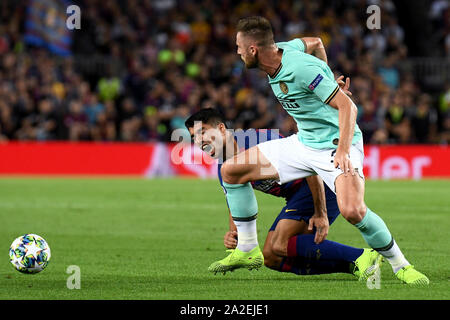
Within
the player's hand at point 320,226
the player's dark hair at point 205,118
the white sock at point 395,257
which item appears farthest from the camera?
the player's dark hair at point 205,118

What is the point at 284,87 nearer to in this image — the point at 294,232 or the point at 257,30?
the point at 257,30

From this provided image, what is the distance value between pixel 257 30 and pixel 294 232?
5.46ft

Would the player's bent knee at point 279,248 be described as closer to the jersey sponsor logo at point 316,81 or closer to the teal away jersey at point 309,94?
the teal away jersey at point 309,94

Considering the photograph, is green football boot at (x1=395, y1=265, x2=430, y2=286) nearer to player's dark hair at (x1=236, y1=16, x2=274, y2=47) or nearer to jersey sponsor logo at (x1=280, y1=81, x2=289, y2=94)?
jersey sponsor logo at (x1=280, y1=81, x2=289, y2=94)

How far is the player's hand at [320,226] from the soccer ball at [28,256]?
213 centimetres

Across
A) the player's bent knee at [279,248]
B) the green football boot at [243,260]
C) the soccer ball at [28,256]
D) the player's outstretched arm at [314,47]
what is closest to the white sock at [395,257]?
the player's bent knee at [279,248]

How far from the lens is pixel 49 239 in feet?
31.6

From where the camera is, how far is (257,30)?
253 inches

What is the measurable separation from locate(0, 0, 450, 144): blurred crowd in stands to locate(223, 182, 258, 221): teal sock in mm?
13162

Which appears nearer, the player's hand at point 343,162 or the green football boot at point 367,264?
the player's hand at point 343,162

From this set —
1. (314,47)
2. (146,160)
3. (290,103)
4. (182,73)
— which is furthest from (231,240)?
(182,73)

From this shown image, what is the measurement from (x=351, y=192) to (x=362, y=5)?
738 inches

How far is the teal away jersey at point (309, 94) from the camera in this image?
248 inches

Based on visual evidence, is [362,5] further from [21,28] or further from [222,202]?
[222,202]
